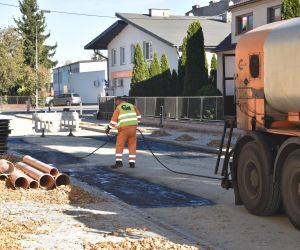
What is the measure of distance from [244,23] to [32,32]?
53614 mm

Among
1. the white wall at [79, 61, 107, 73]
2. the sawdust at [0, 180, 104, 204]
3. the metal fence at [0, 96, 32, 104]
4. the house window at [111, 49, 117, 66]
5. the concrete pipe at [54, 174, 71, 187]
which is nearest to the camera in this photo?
the sawdust at [0, 180, 104, 204]

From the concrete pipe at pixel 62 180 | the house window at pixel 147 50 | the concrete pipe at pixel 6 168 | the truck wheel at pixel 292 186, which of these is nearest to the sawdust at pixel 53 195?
the concrete pipe at pixel 62 180

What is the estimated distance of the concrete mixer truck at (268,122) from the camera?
736cm

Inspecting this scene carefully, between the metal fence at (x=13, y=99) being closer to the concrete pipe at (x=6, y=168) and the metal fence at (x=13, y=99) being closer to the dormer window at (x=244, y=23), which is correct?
the dormer window at (x=244, y=23)

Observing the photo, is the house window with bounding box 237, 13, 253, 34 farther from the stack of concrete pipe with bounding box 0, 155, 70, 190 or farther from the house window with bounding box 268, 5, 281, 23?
the stack of concrete pipe with bounding box 0, 155, 70, 190

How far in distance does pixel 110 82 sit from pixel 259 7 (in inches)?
1043

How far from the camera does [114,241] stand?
21.5ft

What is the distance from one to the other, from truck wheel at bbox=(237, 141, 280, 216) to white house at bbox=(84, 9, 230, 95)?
110ft

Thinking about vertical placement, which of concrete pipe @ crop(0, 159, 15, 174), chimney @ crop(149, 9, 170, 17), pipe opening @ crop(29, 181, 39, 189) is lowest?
pipe opening @ crop(29, 181, 39, 189)

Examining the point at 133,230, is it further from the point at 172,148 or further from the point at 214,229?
the point at 172,148

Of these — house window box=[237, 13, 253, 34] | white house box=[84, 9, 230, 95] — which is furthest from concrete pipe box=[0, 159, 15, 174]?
white house box=[84, 9, 230, 95]

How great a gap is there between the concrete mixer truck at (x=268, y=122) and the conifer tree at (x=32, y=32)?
71.2 metres

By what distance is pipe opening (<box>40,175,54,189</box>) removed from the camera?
10109mm

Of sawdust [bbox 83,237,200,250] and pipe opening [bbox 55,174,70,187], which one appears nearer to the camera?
sawdust [bbox 83,237,200,250]
